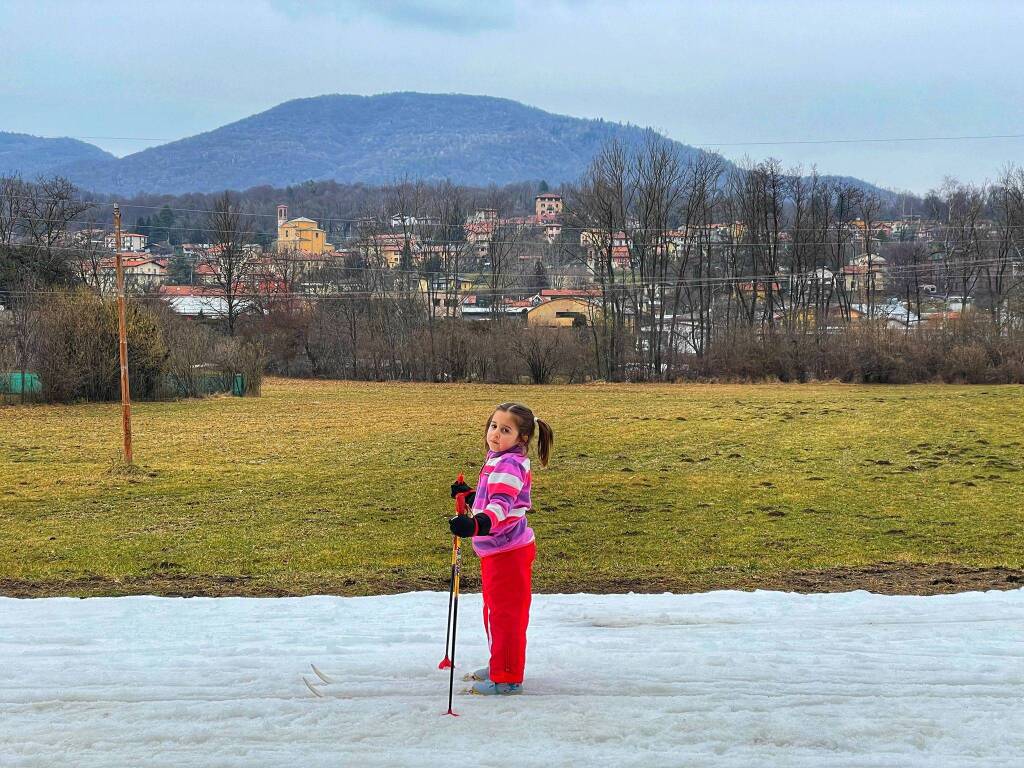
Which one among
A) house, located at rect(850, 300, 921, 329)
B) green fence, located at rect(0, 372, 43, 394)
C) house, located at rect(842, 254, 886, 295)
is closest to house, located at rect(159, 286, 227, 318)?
green fence, located at rect(0, 372, 43, 394)

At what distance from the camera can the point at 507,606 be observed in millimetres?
4664

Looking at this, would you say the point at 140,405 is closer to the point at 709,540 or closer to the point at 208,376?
the point at 208,376

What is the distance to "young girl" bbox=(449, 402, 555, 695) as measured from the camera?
15.0 ft

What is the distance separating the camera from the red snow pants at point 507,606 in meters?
4.65

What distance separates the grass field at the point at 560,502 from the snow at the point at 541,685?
1.48 meters

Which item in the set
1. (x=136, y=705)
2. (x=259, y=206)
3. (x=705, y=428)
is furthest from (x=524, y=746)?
(x=259, y=206)

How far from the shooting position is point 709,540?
10.1 meters

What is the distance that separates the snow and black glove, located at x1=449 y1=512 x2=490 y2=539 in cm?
83

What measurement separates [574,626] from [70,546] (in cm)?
612

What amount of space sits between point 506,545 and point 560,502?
8.17 m

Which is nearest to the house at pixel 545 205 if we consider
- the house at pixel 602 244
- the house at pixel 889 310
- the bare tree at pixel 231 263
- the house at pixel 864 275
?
the house at pixel 602 244

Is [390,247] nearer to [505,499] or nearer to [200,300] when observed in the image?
[200,300]

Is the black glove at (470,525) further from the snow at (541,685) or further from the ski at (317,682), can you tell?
the ski at (317,682)

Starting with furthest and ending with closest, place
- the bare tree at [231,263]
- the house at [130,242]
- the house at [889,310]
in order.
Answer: the bare tree at [231,263], the house at [130,242], the house at [889,310]
